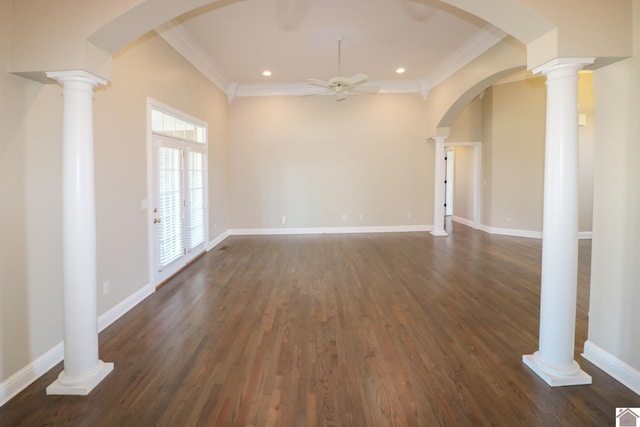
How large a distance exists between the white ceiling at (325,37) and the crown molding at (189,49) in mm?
13

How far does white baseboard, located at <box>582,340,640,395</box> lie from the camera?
7.22 feet

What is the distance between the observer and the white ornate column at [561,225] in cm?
226

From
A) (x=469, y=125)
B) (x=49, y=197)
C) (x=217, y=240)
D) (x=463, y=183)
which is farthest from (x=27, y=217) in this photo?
(x=463, y=183)

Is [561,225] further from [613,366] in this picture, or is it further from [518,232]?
[518,232]

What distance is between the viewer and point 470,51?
563 cm

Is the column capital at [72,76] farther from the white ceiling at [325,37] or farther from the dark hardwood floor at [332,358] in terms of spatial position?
the white ceiling at [325,37]

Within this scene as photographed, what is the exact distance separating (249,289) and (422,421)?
9.06 feet

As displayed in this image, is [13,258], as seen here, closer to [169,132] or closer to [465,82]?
[169,132]

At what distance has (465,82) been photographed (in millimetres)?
5969

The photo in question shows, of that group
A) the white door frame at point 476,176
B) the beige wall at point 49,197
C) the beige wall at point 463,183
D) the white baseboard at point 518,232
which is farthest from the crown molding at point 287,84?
the white baseboard at point 518,232

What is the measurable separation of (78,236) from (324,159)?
20.4ft

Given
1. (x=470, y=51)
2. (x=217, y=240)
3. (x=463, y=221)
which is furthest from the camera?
(x=463, y=221)

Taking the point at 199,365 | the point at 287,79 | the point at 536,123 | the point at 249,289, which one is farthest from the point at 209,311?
the point at 536,123

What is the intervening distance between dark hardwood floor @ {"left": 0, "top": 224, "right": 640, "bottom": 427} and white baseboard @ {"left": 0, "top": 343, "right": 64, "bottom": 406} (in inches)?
2.7
